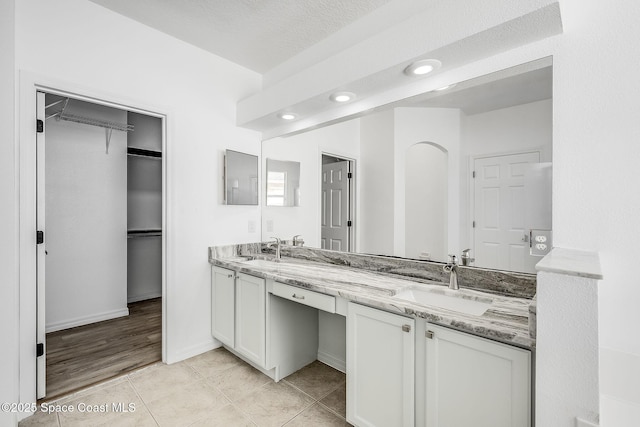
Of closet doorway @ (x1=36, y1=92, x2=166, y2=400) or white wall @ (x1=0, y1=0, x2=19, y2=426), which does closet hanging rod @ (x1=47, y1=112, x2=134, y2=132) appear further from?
white wall @ (x1=0, y1=0, x2=19, y2=426)

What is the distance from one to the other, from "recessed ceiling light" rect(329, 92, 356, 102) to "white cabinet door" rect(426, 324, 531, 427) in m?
1.55

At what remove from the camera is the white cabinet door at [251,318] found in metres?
2.13

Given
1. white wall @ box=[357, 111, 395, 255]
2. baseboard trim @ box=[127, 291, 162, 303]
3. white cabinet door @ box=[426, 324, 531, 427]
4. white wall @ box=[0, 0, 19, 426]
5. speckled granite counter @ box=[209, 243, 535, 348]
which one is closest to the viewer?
white cabinet door @ box=[426, 324, 531, 427]

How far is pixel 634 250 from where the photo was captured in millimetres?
1179

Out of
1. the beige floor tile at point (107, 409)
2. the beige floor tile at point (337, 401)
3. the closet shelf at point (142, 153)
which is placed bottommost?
the beige floor tile at point (337, 401)

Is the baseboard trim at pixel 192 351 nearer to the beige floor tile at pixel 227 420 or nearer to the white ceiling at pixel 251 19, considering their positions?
the beige floor tile at pixel 227 420

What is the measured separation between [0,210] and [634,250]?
9.80 feet

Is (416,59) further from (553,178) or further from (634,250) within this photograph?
(634,250)

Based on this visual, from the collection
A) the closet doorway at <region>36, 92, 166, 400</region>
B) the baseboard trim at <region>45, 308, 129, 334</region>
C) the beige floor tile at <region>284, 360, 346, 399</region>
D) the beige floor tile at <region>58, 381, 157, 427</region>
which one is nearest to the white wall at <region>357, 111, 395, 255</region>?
the beige floor tile at <region>284, 360, 346, 399</region>

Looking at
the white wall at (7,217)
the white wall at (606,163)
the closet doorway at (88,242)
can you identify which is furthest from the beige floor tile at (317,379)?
the white wall at (7,217)

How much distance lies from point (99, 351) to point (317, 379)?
1.97m

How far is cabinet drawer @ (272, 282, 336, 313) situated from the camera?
5.60 ft

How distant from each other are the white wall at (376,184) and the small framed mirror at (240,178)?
1155 mm

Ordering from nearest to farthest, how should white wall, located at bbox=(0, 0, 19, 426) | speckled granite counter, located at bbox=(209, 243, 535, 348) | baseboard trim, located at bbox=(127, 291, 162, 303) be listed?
speckled granite counter, located at bbox=(209, 243, 535, 348), white wall, located at bbox=(0, 0, 19, 426), baseboard trim, located at bbox=(127, 291, 162, 303)
